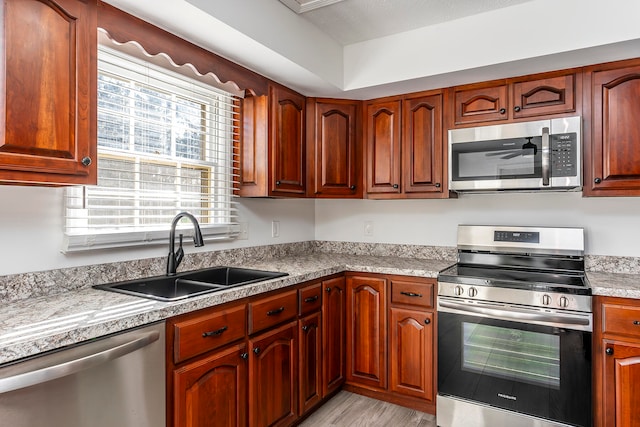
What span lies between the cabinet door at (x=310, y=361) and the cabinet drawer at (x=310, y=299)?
5 centimetres

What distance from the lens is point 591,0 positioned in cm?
209

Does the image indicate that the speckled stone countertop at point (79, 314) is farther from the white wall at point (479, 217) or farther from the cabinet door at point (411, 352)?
the white wall at point (479, 217)

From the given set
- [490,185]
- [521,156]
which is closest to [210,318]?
[490,185]

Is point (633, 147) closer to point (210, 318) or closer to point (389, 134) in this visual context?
point (389, 134)

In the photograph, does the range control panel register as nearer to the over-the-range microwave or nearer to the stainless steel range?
the stainless steel range

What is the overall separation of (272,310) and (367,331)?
34.8 inches

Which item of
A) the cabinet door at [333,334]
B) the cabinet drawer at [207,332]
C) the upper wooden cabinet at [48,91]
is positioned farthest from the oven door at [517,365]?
the upper wooden cabinet at [48,91]

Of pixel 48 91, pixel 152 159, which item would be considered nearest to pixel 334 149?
pixel 152 159

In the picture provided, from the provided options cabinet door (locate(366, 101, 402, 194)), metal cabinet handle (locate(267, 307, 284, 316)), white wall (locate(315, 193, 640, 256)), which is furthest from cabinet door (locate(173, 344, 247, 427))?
white wall (locate(315, 193, 640, 256))

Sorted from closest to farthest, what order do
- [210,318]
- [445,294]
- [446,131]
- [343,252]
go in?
[210,318] < [445,294] < [446,131] < [343,252]

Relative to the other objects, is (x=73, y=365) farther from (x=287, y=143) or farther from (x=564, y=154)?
(x=564, y=154)

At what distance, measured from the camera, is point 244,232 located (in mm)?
2746

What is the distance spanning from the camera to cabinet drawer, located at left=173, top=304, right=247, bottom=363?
156 cm

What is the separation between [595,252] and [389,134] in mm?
1509
